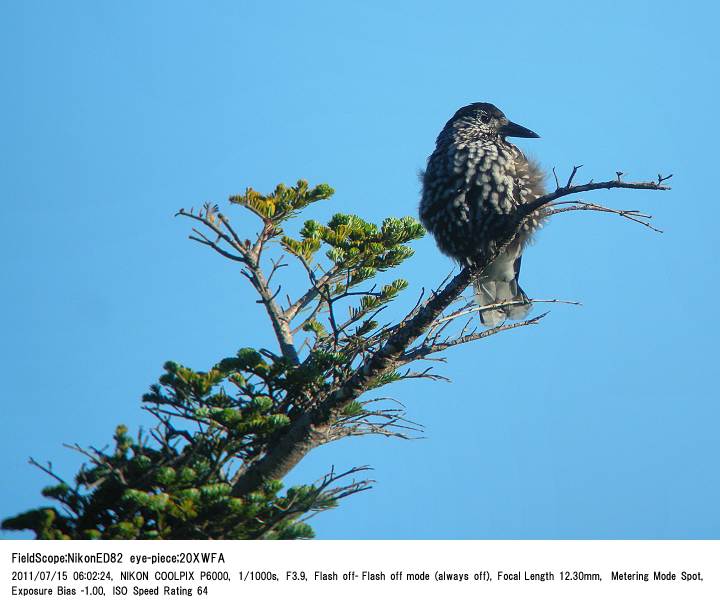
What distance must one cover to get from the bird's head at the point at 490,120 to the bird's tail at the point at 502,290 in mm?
1097

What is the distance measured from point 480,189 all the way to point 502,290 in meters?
1.29

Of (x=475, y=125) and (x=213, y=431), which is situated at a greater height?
(x=475, y=125)

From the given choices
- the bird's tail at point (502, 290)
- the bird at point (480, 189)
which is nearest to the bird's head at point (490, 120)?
the bird at point (480, 189)

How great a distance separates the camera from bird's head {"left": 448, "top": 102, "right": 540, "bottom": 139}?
8242 millimetres

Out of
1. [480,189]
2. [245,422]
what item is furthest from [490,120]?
[245,422]

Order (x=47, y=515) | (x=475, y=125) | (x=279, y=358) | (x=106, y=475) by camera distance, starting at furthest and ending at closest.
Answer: (x=475, y=125), (x=279, y=358), (x=106, y=475), (x=47, y=515)

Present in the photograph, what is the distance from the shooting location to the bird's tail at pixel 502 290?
808cm

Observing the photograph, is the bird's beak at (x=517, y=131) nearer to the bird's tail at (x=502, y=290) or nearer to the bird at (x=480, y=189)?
the bird at (x=480, y=189)

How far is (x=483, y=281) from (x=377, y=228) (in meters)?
2.51

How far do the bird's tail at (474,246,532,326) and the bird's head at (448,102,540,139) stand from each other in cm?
110
